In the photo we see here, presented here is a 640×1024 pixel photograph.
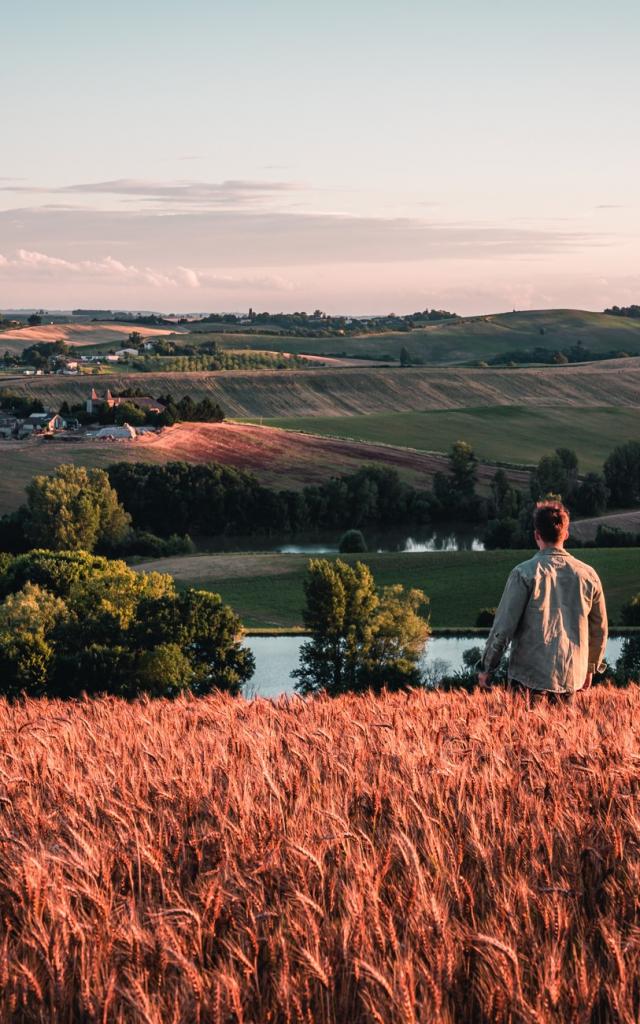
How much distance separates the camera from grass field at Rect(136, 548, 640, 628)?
6694cm

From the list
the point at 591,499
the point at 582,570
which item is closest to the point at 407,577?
the point at 591,499

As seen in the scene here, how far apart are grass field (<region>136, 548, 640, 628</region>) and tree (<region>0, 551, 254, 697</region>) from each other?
15.5 metres

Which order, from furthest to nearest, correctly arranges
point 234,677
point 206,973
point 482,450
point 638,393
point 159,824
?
point 638,393 → point 482,450 → point 234,677 → point 159,824 → point 206,973

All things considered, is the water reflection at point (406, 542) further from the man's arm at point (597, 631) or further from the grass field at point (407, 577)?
the man's arm at point (597, 631)

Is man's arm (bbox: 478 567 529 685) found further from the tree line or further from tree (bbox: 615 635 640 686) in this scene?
the tree line

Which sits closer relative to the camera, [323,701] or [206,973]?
[206,973]

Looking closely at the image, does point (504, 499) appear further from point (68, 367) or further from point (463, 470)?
point (68, 367)

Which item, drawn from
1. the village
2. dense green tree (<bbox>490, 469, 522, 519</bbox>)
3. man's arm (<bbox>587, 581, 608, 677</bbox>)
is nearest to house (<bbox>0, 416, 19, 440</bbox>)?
the village

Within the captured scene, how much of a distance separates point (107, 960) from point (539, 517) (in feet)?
20.8

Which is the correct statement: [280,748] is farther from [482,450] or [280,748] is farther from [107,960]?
[482,450]

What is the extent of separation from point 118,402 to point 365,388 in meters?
41.9

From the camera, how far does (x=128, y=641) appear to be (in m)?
47.0

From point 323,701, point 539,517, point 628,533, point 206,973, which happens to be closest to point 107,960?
point 206,973

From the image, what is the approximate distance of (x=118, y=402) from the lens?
143875 mm
